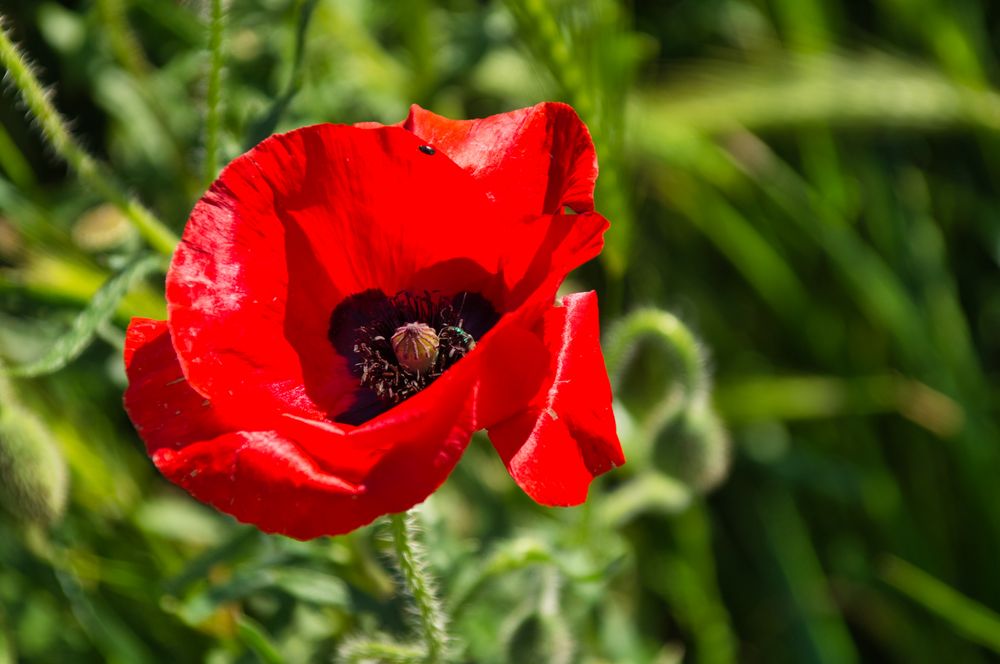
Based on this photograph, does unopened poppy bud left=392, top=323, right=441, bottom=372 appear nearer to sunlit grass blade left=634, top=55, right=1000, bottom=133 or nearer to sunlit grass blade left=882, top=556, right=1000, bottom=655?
sunlit grass blade left=634, top=55, right=1000, bottom=133

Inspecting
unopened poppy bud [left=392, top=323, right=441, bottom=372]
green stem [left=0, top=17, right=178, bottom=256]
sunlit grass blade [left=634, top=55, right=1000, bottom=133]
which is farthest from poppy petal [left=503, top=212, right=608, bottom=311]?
sunlit grass blade [left=634, top=55, right=1000, bottom=133]

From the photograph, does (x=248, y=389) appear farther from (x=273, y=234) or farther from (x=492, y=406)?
(x=492, y=406)

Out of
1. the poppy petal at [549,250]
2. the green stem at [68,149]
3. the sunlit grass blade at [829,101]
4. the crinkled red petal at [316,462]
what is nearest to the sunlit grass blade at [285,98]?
the green stem at [68,149]

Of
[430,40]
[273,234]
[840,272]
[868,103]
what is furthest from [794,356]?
[273,234]

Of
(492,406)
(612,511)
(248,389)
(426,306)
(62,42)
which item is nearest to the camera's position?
(492,406)

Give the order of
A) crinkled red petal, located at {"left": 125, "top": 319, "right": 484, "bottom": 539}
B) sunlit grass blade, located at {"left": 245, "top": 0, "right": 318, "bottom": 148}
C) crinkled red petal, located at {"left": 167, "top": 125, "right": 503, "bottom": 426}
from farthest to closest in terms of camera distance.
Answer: sunlit grass blade, located at {"left": 245, "top": 0, "right": 318, "bottom": 148} < crinkled red petal, located at {"left": 167, "top": 125, "right": 503, "bottom": 426} < crinkled red petal, located at {"left": 125, "top": 319, "right": 484, "bottom": 539}

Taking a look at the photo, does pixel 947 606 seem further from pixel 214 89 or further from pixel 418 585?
pixel 214 89
